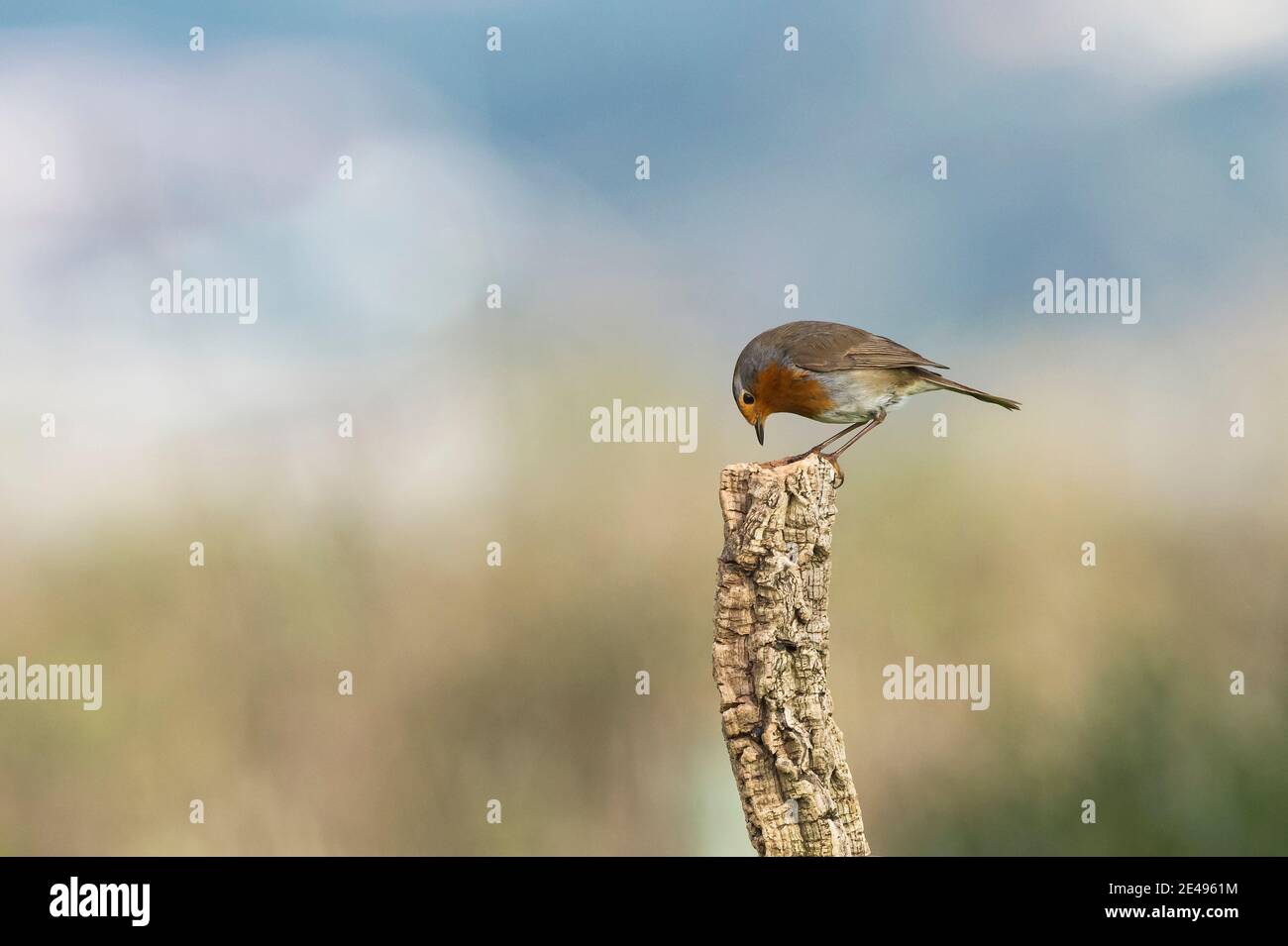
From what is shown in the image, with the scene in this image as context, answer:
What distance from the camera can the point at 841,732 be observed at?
15.0 ft

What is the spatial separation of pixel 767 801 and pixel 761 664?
0.57 metres

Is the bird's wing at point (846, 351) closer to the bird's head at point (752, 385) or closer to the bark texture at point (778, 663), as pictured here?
the bird's head at point (752, 385)

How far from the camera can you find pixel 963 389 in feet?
18.0

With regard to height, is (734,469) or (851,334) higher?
(851,334)

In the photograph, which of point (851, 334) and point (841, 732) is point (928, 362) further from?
point (841, 732)

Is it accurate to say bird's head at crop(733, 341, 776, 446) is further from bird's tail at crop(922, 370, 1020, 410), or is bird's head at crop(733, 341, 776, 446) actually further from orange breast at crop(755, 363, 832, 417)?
bird's tail at crop(922, 370, 1020, 410)

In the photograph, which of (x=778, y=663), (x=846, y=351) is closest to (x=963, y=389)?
(x=846, y=351)

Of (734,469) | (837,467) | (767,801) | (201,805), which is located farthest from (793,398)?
(201,805)

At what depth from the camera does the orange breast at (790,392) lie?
5.31 m

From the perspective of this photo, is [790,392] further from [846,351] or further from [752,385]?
[846,351]

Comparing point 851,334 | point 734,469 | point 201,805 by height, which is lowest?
point 201,805

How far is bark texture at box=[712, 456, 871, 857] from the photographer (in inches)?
171

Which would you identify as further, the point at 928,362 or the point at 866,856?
the point at 928,362

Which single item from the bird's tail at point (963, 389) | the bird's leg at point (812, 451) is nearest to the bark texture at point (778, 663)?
the bird's leg at point (812, 451)
